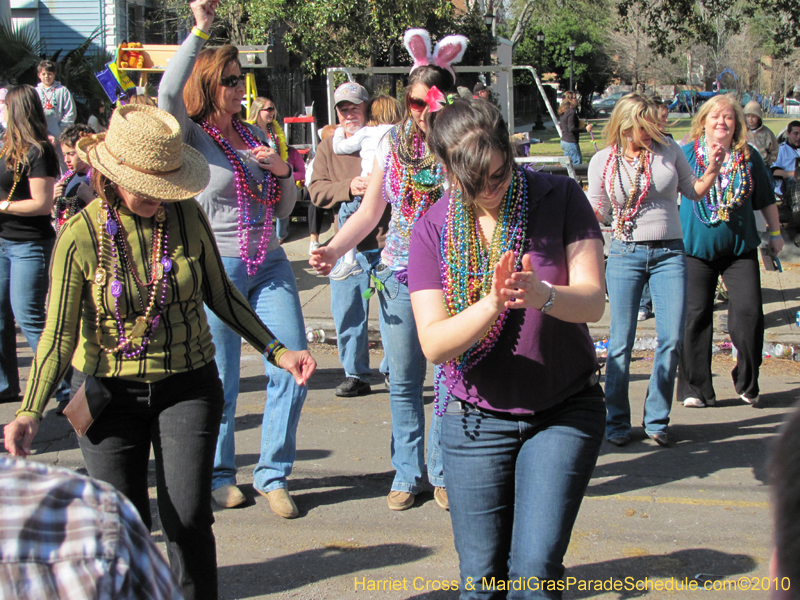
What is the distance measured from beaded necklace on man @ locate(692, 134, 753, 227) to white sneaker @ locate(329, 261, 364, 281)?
2394 mm

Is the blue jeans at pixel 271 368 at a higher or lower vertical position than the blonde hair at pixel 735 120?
lower

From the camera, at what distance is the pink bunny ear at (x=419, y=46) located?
3.95 m

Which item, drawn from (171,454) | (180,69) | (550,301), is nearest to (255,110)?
(180,69)

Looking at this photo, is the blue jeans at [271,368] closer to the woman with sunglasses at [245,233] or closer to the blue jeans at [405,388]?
the woman with sunglasses at [245,233]

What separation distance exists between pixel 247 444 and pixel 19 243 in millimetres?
2123

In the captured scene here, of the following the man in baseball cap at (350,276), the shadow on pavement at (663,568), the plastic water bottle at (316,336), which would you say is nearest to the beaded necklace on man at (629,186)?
the man in baseball cap at (350,276)

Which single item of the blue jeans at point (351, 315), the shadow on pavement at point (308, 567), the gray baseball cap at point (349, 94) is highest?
the gray baseball cap at point (349, 94)

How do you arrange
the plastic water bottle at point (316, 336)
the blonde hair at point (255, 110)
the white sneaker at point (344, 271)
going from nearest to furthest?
the white sneaker at point (344, 271)
the blonde hair at point (255, 110)
the plastic water bottle at point (316, 336)

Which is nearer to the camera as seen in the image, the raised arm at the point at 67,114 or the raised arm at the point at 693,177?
the raised arm at the point at 693,177

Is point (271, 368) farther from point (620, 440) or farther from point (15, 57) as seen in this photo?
point (15, 57)

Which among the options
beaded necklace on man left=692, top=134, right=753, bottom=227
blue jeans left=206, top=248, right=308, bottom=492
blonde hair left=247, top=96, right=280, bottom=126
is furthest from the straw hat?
blonde hair left=247, top=96, right=280, bottom=126

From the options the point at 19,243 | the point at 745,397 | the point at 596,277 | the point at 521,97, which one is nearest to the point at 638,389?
the point at 745,397

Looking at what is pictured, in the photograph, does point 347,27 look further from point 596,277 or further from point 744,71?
point 744,71

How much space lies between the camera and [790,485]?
0.93m
